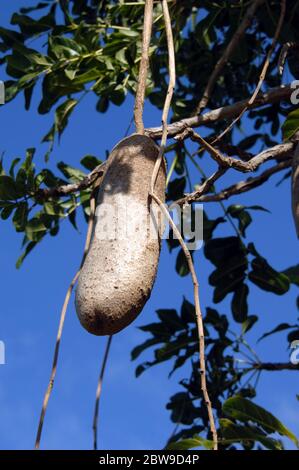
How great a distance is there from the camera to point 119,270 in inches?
54.0

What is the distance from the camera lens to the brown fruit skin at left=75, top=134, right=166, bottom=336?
1366mm

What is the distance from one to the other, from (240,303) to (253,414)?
98 cm

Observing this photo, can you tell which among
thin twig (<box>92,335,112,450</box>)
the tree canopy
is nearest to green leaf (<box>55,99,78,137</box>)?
the tree canopy

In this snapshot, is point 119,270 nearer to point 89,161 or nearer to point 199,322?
point 199,322

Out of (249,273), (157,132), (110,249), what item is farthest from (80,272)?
(249,273)

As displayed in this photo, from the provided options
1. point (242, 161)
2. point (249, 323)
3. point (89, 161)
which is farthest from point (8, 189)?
point (249, 323)

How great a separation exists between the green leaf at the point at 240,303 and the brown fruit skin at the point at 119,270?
1061 millimetres

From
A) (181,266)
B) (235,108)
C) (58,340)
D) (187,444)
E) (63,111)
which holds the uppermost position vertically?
(63,111)

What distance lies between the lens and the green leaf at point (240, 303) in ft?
8.15

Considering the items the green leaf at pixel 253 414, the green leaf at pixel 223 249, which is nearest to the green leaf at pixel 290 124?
the green leaf at pixel 253 414

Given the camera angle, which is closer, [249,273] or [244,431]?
[244,431]

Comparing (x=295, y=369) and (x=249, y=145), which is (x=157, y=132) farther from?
(x=249, y=145)
